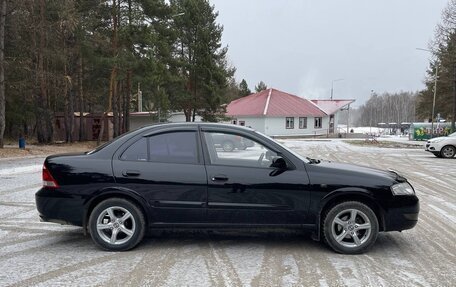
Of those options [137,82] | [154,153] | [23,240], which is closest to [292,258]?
[154,153]

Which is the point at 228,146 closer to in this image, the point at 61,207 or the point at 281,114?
the point at 61,207

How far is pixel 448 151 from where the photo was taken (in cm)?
2141

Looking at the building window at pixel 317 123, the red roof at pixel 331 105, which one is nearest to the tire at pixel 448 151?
the building window at pixel 317 123

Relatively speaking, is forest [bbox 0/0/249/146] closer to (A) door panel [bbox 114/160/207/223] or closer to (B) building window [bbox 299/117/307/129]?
(A) door panel [bbox 114/160/207/223]

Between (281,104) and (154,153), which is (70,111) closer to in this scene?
(154,153)

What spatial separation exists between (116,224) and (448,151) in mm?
20869

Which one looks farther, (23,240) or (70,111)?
(70,111)

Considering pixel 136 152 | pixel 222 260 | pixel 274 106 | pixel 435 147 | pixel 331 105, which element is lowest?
pixel 222 260

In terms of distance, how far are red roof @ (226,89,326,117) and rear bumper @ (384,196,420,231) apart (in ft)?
165

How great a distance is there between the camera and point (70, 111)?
32.4 m

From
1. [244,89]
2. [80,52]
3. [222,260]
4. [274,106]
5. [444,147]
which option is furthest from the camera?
[244,89]

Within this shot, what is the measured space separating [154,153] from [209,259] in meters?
1.48

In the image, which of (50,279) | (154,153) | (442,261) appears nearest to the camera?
(50,279)

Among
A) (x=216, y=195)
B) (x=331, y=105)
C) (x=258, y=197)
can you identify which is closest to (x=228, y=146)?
(x=216, y=195)
